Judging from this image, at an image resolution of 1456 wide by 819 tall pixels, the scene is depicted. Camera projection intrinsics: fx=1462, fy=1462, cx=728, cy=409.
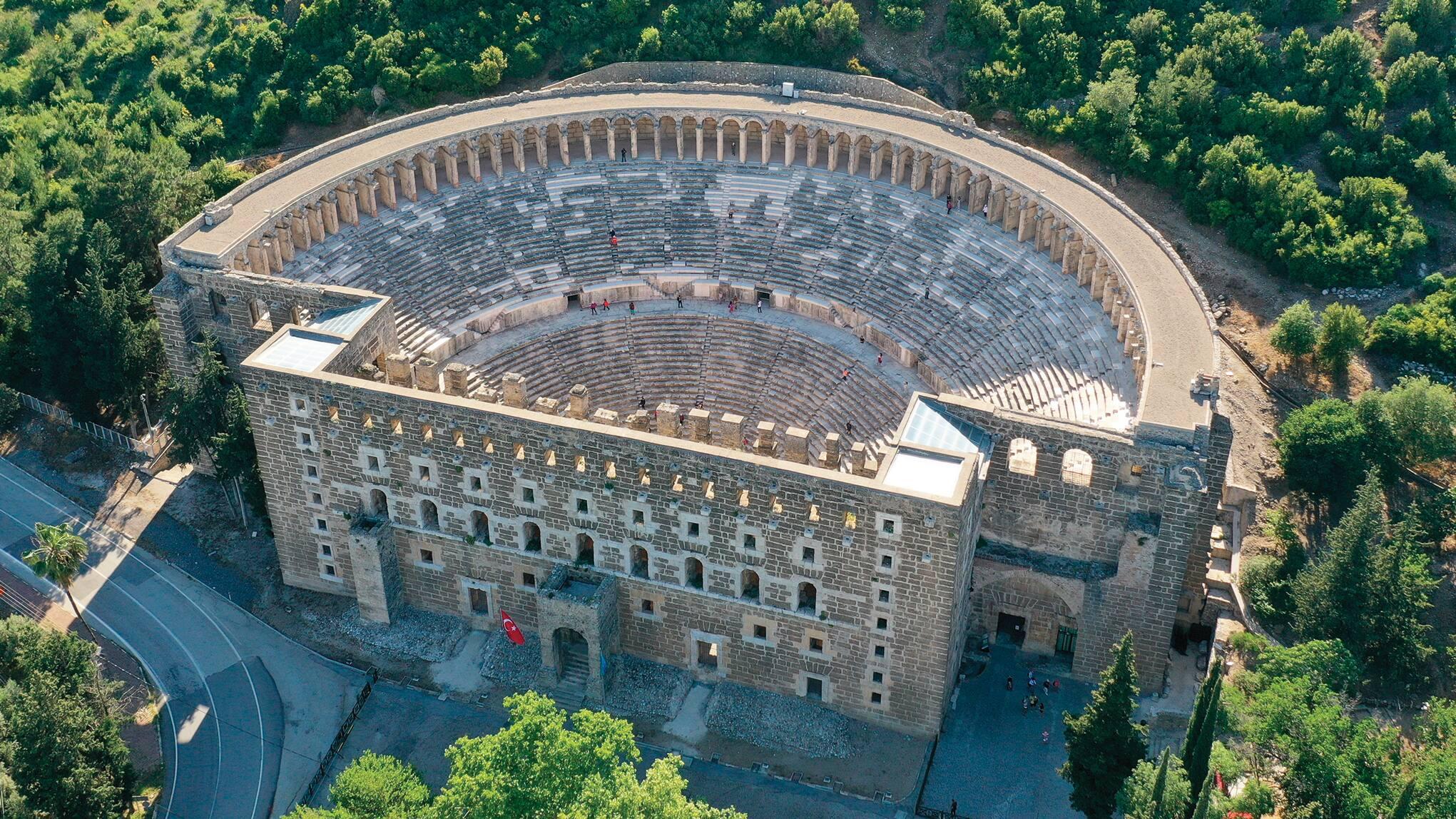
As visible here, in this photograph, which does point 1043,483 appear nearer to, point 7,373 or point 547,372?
point 547,372

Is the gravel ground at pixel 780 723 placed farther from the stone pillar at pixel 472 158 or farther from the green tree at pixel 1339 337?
the stone pillar at pixel 472 158

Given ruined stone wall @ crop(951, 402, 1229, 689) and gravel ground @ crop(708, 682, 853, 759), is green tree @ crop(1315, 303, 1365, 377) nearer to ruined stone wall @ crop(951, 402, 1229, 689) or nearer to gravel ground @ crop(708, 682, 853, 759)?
ruined stone wall @ crop(951, 402, 1229, 689)

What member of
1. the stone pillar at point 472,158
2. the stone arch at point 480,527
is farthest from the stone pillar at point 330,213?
the stone arch at point 480,527

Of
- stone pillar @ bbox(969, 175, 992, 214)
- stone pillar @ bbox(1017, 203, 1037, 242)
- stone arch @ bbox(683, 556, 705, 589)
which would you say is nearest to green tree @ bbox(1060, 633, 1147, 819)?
stone arch @ bbox(683, 556, 705, 589)

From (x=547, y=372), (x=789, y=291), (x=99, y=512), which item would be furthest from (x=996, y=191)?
(x=99, y=512)

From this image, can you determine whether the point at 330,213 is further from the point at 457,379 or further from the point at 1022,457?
the point at 1022,457
